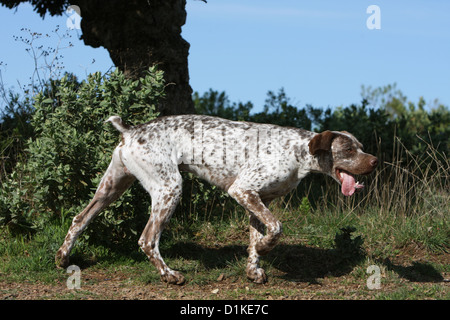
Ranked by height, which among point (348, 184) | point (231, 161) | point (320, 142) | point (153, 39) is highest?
point (153, 39)

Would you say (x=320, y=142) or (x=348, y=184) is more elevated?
(x=320, y=142)

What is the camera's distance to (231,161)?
5566mm

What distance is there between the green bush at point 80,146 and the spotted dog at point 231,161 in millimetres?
716

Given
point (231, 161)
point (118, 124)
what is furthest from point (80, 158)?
point (231, 161)

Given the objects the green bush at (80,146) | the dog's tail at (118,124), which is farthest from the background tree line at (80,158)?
the dog's tail at (118,124)

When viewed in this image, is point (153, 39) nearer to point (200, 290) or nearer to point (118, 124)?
point (118, 124)

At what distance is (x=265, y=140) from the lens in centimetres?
562

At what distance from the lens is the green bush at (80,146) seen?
6340mm

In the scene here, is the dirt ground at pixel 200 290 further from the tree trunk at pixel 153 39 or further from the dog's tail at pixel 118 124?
the tree trunk at pixel 153 39

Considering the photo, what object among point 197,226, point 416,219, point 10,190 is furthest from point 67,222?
point 416,219

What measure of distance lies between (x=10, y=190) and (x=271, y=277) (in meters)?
3.39

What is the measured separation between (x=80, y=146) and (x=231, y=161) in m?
1.81

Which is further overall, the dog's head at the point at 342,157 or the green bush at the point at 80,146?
the green bush at the point at 80,146

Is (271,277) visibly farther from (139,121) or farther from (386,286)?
(139,121)
